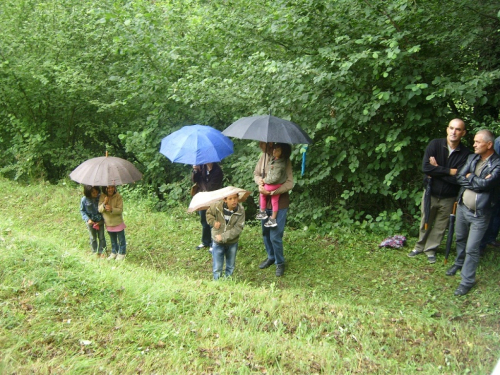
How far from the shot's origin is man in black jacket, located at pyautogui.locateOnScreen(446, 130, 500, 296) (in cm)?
503

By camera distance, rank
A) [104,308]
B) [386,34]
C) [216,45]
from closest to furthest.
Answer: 1. [104,308]
2. [386,34]
3. [216,45]

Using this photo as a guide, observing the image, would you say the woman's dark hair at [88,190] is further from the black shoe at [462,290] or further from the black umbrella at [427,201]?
the black shoe at [462,290]

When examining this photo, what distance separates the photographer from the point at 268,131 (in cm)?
555

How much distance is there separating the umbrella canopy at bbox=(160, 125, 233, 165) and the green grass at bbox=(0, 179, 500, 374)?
1697 mm

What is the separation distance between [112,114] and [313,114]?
605cm

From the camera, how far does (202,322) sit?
13.2ft

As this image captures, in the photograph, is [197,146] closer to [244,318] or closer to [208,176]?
[208,176]

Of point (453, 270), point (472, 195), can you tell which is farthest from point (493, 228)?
point (472, 195)

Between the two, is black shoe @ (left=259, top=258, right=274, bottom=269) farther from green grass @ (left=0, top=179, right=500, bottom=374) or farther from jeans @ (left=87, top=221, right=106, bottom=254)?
jeans @ (left=87, top=221, right=106, bottom=254)

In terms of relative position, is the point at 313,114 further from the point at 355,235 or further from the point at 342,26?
the point at 355,235

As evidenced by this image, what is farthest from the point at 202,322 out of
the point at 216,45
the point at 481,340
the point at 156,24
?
the point at 156,24

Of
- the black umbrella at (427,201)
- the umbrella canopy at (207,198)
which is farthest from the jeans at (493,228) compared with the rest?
the umbrella canopy at (207,198)

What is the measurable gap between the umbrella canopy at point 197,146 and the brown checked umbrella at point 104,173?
2.39ft

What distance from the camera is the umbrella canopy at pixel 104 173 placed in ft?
19.6
